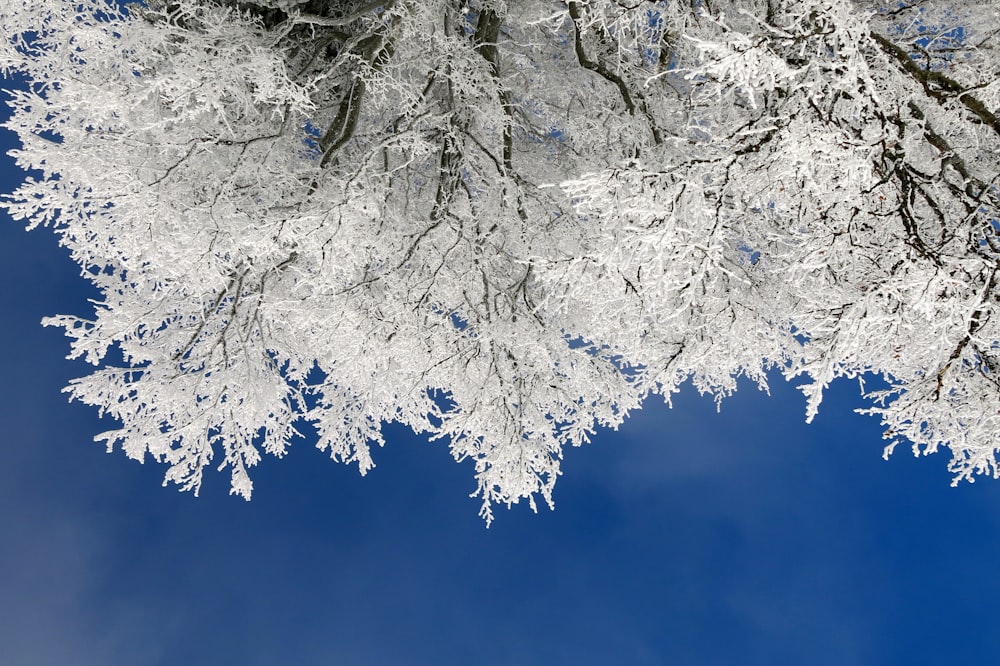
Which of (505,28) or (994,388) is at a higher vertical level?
(505,28)

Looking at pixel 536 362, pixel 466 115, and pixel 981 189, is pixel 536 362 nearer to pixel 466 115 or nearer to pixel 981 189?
pixel 466 115

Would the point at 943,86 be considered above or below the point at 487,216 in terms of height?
below

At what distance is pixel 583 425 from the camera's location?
6.79 metres

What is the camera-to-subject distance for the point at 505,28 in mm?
6992

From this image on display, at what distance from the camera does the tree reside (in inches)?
141

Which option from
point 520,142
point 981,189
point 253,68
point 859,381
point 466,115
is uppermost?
point 520,142

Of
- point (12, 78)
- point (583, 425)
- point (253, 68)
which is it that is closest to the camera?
point (253, 68)

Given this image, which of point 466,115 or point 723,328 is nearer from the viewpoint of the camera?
point 723,328

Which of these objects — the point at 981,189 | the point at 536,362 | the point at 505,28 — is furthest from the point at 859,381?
the point at 505,28

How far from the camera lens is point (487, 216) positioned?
649cm

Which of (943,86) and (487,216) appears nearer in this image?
(943,86)

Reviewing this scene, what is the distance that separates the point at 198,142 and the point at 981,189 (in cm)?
540

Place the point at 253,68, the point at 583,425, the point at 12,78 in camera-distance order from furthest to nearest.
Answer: the point at 583,425 < the point at 12,78 < the point at 253,68

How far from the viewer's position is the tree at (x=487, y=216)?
3582 millimetres
